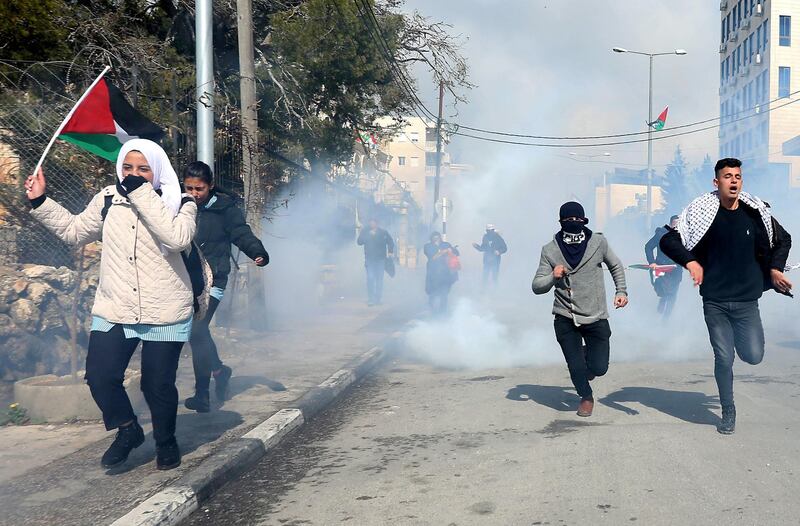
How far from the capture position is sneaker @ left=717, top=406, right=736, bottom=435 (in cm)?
550

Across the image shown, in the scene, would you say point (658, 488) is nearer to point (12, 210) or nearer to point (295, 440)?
point (295, 440)

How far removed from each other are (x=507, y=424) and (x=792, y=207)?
25542 mm

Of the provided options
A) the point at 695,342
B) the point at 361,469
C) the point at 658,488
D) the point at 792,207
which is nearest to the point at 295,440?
the point at 361,469

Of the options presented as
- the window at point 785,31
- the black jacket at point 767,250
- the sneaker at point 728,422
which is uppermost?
the window at point 785,31

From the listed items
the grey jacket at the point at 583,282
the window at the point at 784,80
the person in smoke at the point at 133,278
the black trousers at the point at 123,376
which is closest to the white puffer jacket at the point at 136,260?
the person in smoke at the point at 133,278

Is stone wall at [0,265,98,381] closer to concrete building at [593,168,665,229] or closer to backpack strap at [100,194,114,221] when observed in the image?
backpack strap at [100,194,114,221]

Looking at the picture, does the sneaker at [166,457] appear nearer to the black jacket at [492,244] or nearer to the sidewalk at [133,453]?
the sidewalk at [133,453]

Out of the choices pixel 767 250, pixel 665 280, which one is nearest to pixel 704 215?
pixel 767 250

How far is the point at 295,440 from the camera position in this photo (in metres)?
5.96

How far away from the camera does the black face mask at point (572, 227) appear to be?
6207 mm

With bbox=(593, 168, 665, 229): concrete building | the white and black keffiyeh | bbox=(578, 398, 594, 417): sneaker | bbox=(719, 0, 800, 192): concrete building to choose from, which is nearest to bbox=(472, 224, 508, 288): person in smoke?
bbox=(578, 398, 594, 417): sneaker

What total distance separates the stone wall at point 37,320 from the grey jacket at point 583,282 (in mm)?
4344

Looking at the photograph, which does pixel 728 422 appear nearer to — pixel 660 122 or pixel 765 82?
pixel 660 122

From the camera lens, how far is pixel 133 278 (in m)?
4.59
